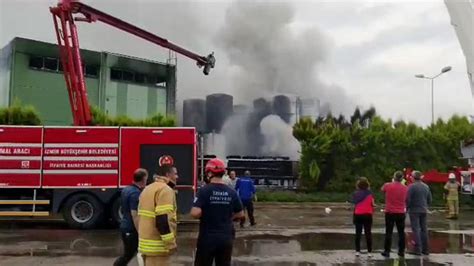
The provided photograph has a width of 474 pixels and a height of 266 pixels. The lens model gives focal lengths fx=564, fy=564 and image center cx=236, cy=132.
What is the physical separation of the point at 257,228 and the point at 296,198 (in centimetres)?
964

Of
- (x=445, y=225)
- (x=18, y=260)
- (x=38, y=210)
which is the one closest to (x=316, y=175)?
(x=445, y=225)

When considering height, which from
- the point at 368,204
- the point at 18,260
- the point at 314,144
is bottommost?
the point at 18,260

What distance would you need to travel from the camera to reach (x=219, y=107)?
4375 cm

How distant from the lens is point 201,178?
14586 mm

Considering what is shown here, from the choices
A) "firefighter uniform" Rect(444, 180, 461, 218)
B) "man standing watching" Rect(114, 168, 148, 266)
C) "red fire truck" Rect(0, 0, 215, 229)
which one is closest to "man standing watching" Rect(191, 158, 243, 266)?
"man standing watching" Rect(114, 168, 148, 266)

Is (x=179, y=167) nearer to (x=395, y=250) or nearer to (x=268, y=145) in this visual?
(x=395, y=250)

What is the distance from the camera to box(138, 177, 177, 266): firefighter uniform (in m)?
4.99

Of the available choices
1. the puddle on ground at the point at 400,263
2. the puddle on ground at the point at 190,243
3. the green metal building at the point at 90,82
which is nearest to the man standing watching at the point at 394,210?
the puddle on ground at the point at 400,263

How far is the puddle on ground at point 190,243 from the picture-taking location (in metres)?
9.89

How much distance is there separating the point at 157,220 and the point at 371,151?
69.2 feet

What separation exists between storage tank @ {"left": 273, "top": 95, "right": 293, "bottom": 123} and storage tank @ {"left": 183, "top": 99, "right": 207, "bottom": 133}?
5.70m

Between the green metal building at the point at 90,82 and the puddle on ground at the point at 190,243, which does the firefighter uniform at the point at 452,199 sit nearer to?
the puddle on ground at the point at 190,243

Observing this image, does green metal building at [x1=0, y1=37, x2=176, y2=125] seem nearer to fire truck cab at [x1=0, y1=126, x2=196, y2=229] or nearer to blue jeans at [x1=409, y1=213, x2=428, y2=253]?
fire truck cab at [x1=0, y1=126, x2=196, y2=229]

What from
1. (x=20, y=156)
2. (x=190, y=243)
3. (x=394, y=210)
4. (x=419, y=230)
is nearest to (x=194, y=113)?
(x=20, y=156)
